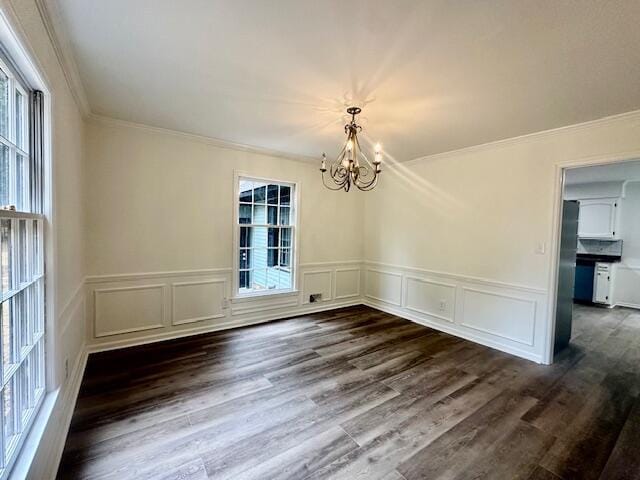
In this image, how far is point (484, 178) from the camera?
11.9 feet

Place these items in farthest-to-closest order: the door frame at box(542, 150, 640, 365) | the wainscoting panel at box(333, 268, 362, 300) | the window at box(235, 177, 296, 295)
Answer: the wainscoting panel at box(333, 268, 362, 300) → the window at box(235, 177, 296, 295) → the door frame at box(542, 150, 640, 365)

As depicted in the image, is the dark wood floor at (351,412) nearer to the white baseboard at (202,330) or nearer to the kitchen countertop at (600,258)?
the white baseboard at (202,330)

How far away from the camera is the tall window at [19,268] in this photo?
1207 mm

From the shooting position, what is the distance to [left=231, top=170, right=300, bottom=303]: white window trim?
13.0 ft

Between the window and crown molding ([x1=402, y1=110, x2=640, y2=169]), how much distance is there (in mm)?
2247

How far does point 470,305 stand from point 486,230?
3.23 feet

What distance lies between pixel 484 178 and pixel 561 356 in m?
2.21

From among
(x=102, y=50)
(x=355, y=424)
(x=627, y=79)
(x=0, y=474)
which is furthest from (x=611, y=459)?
Result: (x=102, y=50)

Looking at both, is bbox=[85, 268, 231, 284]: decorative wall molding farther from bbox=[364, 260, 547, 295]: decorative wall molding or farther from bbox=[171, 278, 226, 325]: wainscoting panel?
bbox=[364, 260, 547, 295]: decorative wall molding

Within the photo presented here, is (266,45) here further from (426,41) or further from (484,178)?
(484,178)

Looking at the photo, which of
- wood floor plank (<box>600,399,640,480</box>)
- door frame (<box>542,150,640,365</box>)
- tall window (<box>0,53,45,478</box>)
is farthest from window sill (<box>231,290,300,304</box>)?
wood floor plank (<box>600,399,640,480</box>)

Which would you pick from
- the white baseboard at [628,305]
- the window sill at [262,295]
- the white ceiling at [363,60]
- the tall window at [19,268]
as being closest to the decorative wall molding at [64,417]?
the tall window at [19,268]

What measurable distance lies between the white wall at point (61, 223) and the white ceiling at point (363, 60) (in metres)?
0.26

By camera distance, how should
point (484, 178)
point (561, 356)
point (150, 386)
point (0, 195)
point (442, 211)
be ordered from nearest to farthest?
point (0, 195) < point (150, 386) < point (561, 356) < point (484, 178) < point (442, 211)
